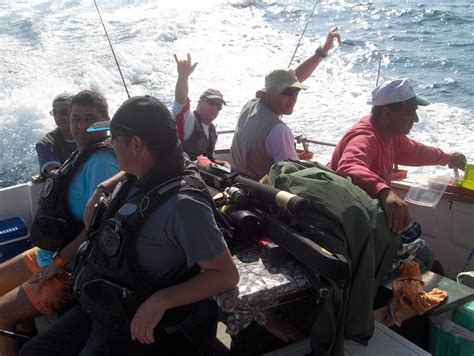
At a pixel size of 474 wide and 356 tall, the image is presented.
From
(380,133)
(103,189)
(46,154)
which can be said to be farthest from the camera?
(46,154)

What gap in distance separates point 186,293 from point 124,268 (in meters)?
0.24

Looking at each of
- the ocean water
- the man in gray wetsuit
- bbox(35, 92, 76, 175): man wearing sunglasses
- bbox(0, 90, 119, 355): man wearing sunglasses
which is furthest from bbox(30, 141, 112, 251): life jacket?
the ocean water

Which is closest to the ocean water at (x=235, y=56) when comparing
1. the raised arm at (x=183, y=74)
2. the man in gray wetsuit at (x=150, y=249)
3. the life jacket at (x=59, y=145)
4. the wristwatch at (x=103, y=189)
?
the raised arm at (x=183, y=74)

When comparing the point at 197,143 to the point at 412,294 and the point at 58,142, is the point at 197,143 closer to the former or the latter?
the point at 58,142

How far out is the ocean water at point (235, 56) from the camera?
8469 mm

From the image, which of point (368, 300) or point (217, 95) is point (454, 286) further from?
point (217, 95)

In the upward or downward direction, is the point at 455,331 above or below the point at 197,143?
below

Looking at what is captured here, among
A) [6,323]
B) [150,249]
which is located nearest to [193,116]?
[6,323]

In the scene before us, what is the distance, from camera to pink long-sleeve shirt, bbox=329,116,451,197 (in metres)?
2.14

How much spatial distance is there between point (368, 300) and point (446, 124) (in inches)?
292

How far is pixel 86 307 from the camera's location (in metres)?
1.81

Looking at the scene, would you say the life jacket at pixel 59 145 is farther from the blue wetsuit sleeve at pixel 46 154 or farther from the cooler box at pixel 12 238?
the cooler box at pixel 12 238

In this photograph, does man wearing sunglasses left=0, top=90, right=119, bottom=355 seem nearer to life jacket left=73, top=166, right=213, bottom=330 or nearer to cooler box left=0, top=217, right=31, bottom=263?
life jacket left=73, top=166, right=213, bottom=330

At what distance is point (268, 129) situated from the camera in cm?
273
